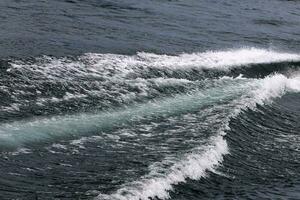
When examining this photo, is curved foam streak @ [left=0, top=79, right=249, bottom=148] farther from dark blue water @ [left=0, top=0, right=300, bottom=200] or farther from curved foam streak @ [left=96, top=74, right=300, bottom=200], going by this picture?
curved foam streak @ [left=96, top=74, right=300, bottom=200]

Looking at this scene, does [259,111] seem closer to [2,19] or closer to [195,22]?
[2,19]

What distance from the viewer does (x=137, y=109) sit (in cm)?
1756

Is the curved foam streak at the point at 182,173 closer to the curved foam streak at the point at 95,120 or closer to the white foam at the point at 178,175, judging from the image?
the white foam at the point at 178,175

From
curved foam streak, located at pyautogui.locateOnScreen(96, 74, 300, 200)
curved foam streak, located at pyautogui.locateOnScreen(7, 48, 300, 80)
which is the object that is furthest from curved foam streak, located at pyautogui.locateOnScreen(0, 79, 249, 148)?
curved foam streak, located at pyautogui.locateOnScreen(7, 48, 300, 80)

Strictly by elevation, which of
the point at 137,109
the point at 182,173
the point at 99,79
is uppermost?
the point at 99,79

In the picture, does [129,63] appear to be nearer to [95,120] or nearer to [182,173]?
[95,120]

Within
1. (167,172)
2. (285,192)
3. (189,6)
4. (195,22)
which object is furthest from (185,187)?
(189,6)

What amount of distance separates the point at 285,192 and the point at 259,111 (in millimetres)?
5642

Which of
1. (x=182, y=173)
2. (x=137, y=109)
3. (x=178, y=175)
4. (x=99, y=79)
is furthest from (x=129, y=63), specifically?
(x=178, y=175)

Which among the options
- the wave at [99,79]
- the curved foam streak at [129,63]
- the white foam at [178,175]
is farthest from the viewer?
the curved foam streak at [129,63]

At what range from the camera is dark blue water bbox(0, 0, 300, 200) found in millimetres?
13203

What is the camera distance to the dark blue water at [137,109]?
1320 centimetres

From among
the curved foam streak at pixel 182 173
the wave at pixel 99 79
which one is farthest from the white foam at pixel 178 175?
the wave at pixel 99 79

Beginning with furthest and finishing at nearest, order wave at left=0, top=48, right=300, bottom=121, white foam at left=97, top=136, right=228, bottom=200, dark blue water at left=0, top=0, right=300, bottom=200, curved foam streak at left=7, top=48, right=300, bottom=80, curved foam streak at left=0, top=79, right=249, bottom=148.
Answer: curved foam streak at left=7, top=48, right=300, bottom=80
wave at left=0, top=48, right=300, bottom=121
curved foam streak at left=0, top=79, right=249, bottom=148
dark blue water at left=0, top=0, right=300, bottom=200
white foam at left=97, top=136, right=228, bottom=200
